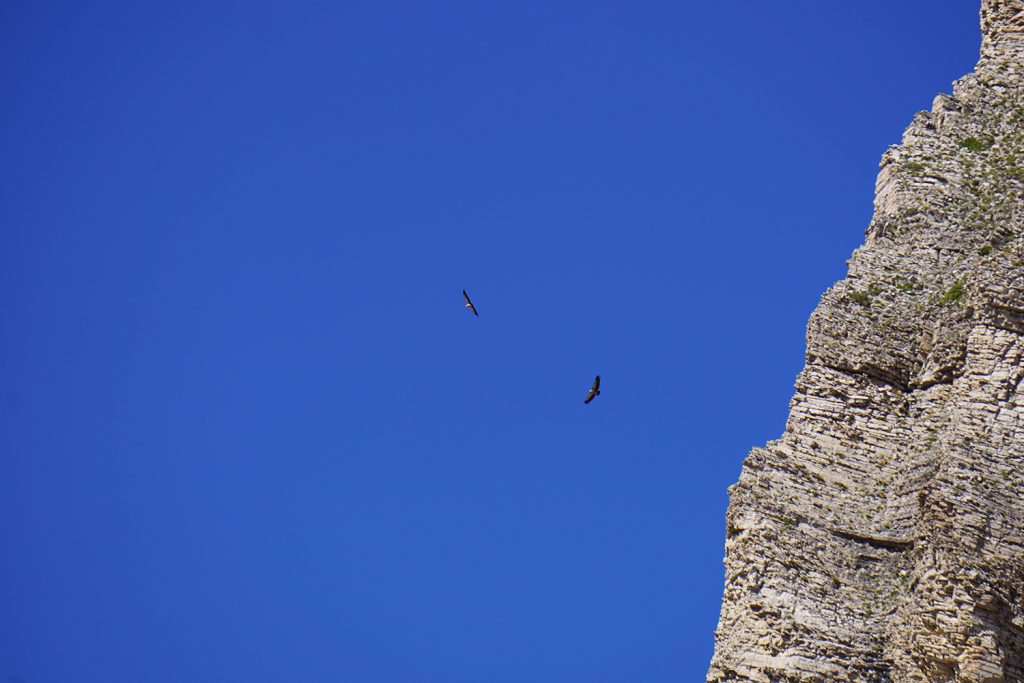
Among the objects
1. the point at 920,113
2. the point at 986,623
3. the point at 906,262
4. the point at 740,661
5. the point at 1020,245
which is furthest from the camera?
the point at 920,113

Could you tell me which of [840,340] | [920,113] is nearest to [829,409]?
[840,340]

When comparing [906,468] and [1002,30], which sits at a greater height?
[1002,30]

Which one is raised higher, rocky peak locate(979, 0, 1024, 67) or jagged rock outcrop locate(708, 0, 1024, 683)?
rocky peak locate(979, 0, 1024, 67)

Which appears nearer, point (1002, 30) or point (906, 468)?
point (906, 468)

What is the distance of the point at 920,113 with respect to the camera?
47.2m

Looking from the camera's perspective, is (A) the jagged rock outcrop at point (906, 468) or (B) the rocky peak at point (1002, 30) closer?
(A) the jagged rock outcrop at point (906, 468)

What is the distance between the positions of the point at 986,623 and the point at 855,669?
2.90 m

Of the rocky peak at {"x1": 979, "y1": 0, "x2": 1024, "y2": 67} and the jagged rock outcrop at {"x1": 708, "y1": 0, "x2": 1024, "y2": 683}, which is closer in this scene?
the jagged rock outcrop at {"x1": 708, "y1": 0, "x2": 1024, "y2": 683}

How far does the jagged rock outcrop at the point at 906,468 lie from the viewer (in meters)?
34.9

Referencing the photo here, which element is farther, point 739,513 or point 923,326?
point 923,326

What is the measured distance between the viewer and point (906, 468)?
38406 mm

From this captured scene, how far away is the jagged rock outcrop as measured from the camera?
34.9m

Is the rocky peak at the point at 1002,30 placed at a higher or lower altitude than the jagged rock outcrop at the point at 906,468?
higher

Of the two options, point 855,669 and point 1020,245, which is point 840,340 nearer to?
point 1020,245
